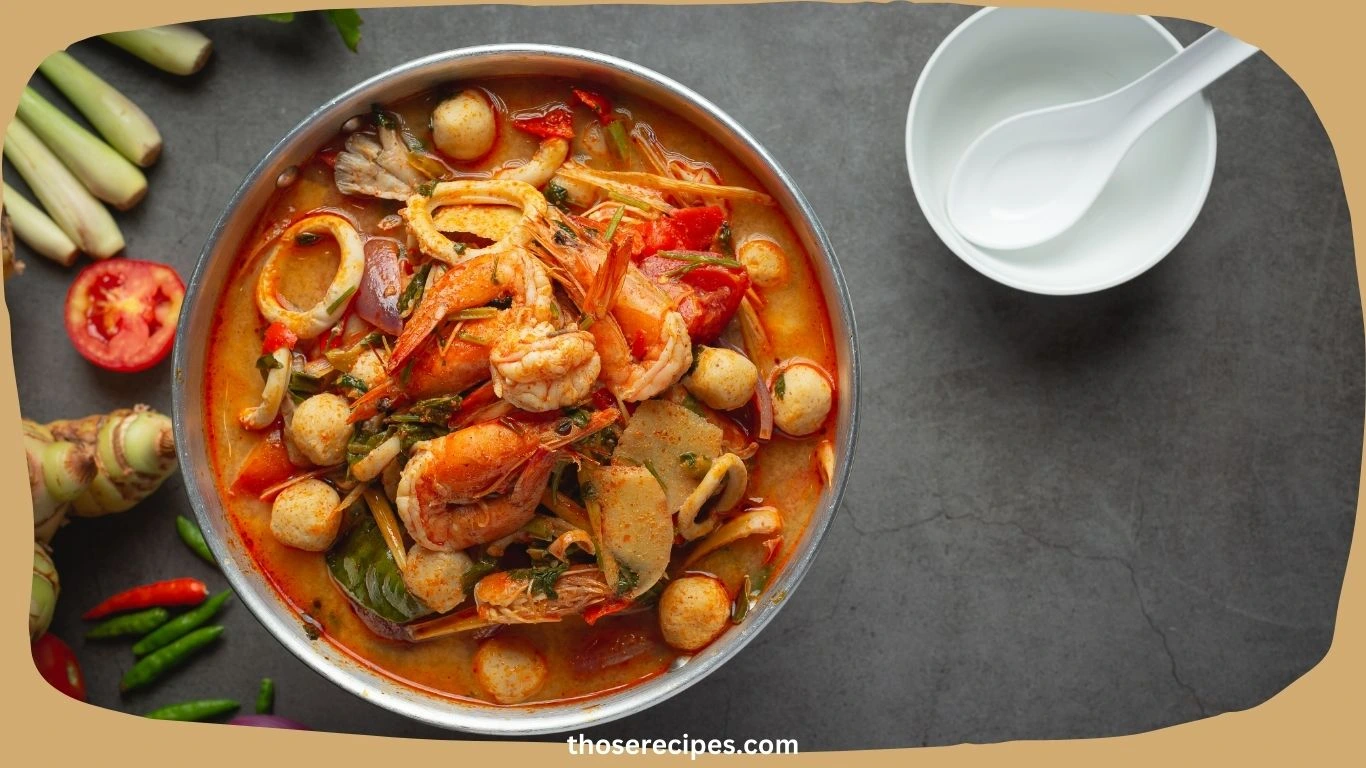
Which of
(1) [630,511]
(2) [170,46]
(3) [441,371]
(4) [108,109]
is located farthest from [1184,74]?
(4) [108,109]

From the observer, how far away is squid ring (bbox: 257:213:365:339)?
272 cm

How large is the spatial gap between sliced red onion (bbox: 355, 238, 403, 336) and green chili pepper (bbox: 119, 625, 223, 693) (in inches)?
50.2

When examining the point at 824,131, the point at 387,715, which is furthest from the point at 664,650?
the point at 824,131

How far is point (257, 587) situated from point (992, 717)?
220 centimetres

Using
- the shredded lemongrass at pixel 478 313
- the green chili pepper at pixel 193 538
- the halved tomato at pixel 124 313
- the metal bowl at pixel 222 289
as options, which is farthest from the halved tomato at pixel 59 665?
the shredded lemongrass at pixel 478 313

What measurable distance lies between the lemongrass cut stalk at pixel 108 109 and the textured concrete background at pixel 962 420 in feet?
0.18

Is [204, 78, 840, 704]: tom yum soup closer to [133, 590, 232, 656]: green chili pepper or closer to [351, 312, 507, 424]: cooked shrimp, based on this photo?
[351, 312, 507, 424]: cooked shrimp

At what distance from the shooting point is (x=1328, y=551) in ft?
11.5

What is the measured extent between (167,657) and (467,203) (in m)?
1.73

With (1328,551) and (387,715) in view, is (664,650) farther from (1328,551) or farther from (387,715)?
(1328,551)

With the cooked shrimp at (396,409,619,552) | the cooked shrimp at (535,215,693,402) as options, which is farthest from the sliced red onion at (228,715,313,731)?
the cooked shrimp at (535,215,693,402)

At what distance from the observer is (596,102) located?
2.89 meters

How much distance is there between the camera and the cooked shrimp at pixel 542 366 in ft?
7.63

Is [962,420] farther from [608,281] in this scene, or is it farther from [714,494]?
[608,281]
